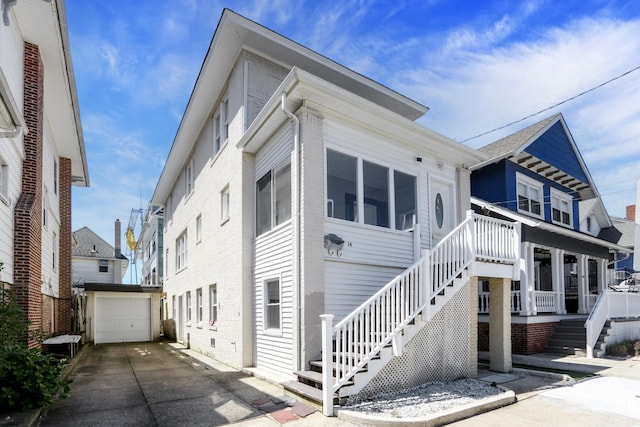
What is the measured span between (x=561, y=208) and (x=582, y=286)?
384 cm

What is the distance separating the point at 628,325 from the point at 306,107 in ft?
43.6

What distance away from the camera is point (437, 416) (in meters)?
5.72

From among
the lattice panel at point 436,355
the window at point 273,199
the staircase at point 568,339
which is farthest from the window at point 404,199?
the staircase at point 568,339

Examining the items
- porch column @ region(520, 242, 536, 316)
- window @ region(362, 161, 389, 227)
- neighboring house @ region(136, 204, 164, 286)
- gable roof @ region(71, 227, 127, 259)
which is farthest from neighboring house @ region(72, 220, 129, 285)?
porch column @ region(520, 242, 536, 316)

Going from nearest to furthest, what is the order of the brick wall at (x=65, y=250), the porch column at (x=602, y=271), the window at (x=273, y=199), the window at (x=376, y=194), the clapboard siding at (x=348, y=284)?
1. the clapboard siding at (x=348, y=284)
2. the window at (x=273, y=199)
3. the window at (x=376, y=194)
4. the brick wall at (x=65, y=250)
5. the porch column at (x=602, y=271)

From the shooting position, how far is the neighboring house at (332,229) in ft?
24.4

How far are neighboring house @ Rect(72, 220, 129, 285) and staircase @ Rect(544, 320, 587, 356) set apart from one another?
34099 millimetres

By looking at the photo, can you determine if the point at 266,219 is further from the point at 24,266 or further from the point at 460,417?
the point at 460,417

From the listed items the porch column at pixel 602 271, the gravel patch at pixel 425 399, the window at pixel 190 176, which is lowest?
the gravel patch at pixel 425 399

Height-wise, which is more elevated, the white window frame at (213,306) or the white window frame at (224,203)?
the white window frame at (224,203)

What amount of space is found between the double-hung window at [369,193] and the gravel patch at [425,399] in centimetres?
354

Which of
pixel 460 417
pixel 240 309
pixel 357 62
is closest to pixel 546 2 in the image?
pixel 357 62

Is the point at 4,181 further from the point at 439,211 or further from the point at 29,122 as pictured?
the point at 439,211

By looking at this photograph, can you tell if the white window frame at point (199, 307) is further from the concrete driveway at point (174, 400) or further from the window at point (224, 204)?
the window at point (224, 204)
